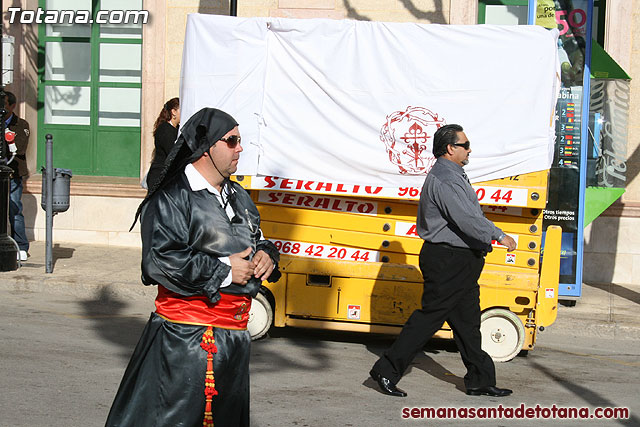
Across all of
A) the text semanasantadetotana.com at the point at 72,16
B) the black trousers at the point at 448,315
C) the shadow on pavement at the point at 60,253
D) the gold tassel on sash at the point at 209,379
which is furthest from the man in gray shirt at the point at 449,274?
the text semanasantadetotana.com at the point at 72,16

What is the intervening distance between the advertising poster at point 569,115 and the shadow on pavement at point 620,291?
1061 millimetres

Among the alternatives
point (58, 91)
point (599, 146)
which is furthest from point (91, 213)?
point (599, 146)

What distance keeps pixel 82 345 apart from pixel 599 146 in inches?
250

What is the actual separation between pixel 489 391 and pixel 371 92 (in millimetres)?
2639

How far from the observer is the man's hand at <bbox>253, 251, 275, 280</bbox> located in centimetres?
367

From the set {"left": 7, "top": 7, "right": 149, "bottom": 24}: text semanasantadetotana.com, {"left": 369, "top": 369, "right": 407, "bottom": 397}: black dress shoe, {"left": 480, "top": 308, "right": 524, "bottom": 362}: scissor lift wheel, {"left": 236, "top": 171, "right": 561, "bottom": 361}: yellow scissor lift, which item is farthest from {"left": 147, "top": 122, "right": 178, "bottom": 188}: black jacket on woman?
{"left": 7, "top": 7, "right": 149, "bottom": 24}: text semanasantadetotana.com

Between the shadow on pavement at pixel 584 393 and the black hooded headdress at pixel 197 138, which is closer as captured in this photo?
the black hooded headdress at pixel 197 138

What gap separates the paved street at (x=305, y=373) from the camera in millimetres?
5867

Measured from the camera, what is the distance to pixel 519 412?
6.20 m

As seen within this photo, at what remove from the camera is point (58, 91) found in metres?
14.1

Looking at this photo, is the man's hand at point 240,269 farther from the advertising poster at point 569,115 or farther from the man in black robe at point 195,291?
the advertising poster at point 569,115

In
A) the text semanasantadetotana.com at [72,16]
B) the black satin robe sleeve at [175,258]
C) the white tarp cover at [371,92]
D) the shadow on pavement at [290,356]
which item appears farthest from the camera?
the text semanasantadetotana.com at [72,16]

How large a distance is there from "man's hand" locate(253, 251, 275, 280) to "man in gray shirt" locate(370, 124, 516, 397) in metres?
2.90

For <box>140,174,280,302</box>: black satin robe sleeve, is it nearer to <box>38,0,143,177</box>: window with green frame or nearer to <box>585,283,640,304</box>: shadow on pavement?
<box>585,283,640,304</box>: shadow on pavement
